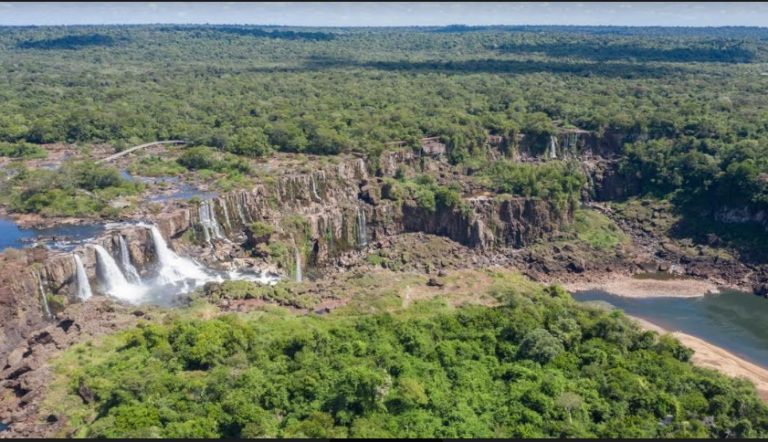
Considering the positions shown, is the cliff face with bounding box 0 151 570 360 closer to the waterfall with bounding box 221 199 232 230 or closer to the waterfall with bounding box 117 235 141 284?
the waterfall with bounding box 221 199 232 230

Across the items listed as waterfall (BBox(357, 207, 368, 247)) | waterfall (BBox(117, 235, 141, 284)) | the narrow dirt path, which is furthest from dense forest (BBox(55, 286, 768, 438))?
the narrow dirt path

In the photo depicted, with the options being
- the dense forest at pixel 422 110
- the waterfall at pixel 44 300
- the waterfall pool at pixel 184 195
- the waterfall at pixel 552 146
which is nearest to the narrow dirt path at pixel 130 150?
the dense forest at pixel 422 110

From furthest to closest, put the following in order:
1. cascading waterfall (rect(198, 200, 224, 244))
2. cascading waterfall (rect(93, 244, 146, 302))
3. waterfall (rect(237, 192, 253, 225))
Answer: waterfall (rect(237, 192, 253, 225)) < cascading waterfall (rect(198, 200, 224, 244)) < cascading waterfall (rect(93, 244, 146, 302))

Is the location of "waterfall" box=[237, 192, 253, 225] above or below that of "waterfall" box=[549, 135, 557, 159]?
below

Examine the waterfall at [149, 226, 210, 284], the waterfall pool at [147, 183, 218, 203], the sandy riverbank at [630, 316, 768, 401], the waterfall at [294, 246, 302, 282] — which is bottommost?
the sandy riverbank at [630, 316, 768, 401]

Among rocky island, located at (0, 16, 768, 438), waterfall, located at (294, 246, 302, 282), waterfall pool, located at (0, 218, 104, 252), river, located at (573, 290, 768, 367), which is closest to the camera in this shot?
rocky island, located at (0, 16, 768, 438)

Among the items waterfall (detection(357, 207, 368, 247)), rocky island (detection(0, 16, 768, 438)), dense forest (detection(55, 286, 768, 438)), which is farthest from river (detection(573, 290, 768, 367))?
waterfall (detection(357, 207, 368, 247))

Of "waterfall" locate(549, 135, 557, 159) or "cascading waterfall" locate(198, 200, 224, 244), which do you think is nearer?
"cascading waterfall" locate(198, 200, 224, 244)

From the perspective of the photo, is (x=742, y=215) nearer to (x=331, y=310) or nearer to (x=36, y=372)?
(x=331, y=310)
